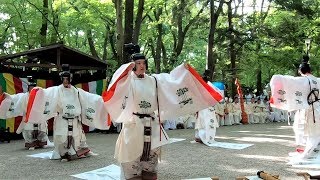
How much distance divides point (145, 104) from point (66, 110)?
285cm

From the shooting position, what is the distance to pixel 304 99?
21.8 feet

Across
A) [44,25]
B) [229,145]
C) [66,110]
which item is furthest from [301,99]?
[44,25]

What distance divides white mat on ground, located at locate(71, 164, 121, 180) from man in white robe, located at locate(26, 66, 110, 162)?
110cm

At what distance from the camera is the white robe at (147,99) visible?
487cm

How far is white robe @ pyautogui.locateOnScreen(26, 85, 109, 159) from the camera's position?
715 centimetres

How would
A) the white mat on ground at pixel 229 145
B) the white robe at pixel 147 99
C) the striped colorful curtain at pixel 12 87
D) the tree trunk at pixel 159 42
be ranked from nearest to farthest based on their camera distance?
the white robe at pixel 147 99
the white mat on ground at pixel 229 145
the striped colorful curtain at pixel 12 87
the tree trunk at pixel 159 42

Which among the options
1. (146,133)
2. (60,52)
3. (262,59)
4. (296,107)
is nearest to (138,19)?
(60,52)

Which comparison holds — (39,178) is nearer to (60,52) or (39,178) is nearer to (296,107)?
(296,107)

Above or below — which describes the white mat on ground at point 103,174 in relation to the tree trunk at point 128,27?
below

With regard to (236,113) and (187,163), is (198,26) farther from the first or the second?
(187,163)

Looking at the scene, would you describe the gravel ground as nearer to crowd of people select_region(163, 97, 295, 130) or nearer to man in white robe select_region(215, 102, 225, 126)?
crowd of people select_region(163, 97, 295, 130)

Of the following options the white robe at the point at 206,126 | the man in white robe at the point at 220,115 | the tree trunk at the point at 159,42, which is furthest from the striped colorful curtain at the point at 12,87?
the tree trunk at the point at 159,42

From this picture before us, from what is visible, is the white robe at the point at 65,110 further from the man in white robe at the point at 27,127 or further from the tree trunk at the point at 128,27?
the tree trunk at the point at 128,27

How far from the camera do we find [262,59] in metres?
21.9
